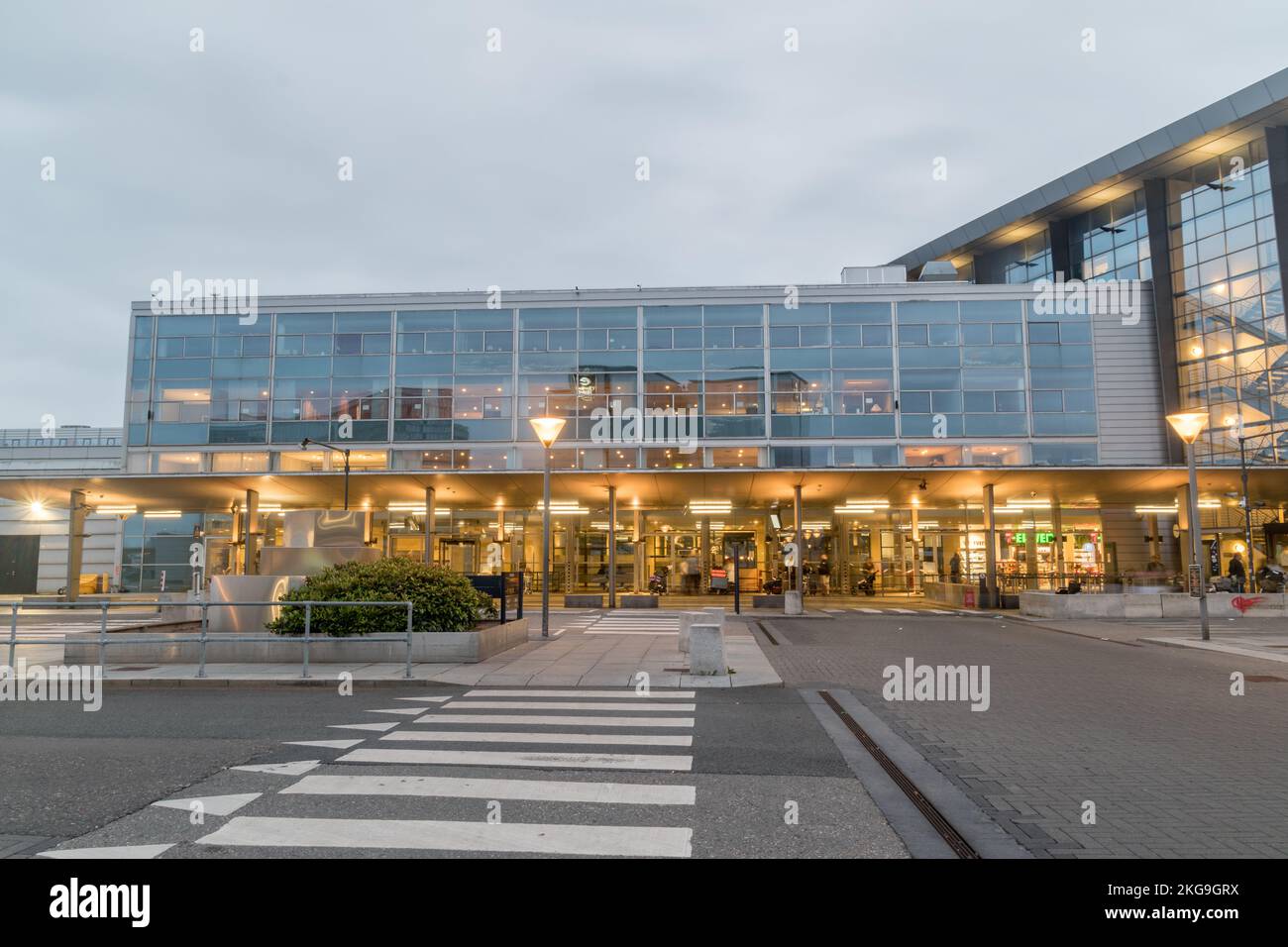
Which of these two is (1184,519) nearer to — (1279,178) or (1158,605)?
(1158,605)

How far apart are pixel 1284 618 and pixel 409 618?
27.2 meters

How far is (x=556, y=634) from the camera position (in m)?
20.7

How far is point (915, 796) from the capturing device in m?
6.40

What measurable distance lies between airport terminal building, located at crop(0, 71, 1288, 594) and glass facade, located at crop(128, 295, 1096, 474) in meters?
0.11

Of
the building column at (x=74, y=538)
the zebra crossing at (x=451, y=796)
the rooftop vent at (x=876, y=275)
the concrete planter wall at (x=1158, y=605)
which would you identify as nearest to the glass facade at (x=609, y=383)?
the rooftop vent at (x=876, y=275)

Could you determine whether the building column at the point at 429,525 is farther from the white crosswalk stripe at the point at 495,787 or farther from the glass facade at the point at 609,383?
the white crosswalk stripe at the point at 495,787

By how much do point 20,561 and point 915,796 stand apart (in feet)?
201

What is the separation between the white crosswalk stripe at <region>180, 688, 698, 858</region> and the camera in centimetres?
526

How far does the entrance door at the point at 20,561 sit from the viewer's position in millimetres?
51125

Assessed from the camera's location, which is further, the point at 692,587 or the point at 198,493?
the point at 692,587

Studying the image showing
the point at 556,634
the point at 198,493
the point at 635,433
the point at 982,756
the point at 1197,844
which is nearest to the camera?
the point at 1197,844

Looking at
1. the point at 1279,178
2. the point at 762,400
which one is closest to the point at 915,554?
the point at 762,400

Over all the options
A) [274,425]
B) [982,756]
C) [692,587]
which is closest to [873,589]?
[692,587]
